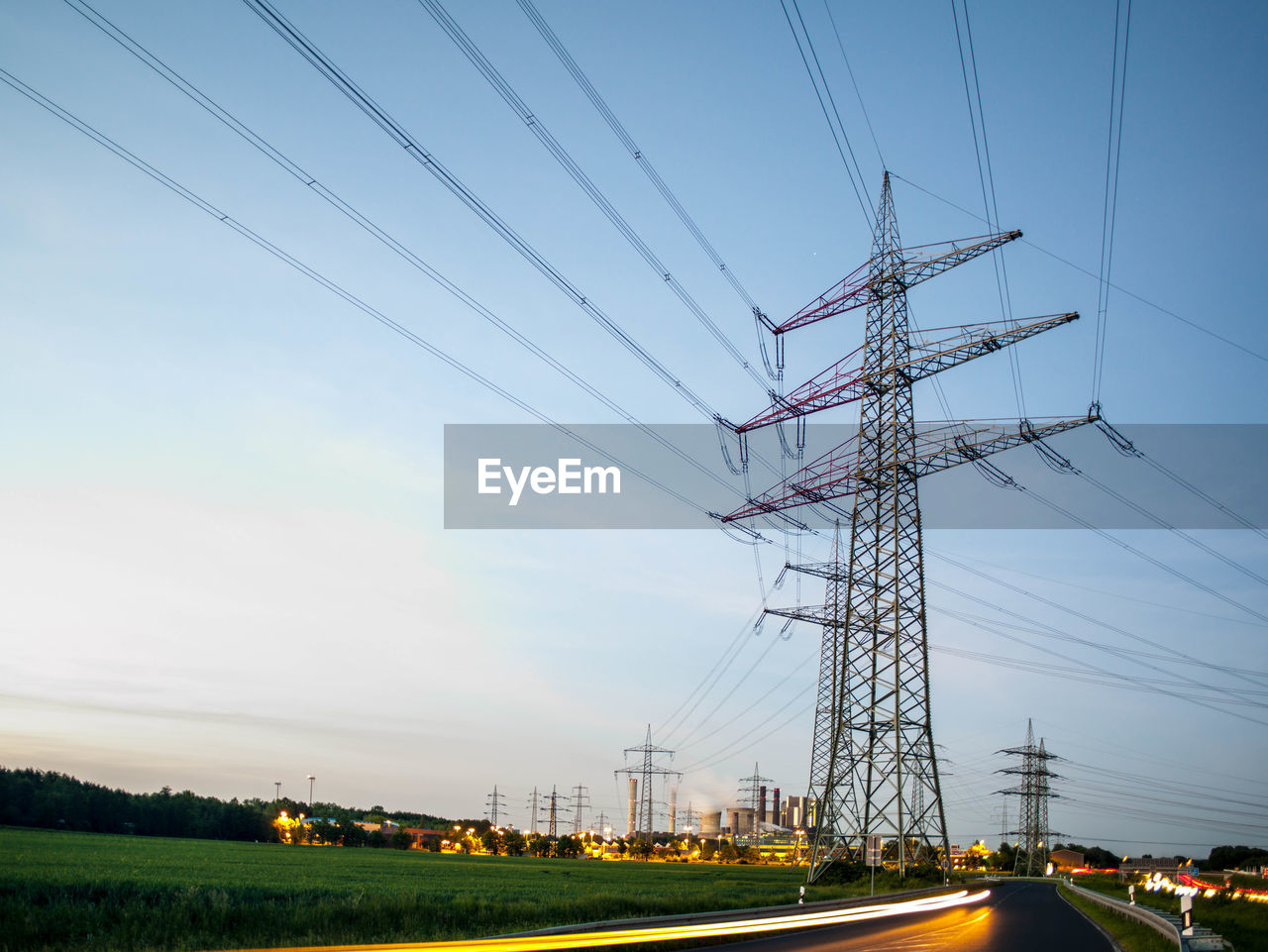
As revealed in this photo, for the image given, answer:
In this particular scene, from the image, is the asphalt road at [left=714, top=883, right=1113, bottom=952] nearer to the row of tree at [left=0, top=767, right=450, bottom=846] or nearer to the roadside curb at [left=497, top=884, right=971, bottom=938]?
the roadside curb at [left=497, top=884, right=971, bottom=938]

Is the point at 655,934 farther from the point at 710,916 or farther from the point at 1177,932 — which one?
the point at 1177,932

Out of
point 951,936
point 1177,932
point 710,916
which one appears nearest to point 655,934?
point 710,916

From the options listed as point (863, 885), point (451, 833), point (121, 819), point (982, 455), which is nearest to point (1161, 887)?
point (863, 885)

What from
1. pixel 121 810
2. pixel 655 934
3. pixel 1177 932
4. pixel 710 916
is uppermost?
pixel 655 934

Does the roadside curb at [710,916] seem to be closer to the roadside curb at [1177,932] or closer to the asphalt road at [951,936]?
the asphalt road at [951,936]

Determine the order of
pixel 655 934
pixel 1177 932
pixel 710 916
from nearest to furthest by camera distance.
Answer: pixel 655 934, pixel 1177 932, pixel 710 916

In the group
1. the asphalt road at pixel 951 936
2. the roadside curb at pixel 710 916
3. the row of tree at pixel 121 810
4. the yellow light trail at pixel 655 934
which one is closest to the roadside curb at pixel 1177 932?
the asphalt road at pixel 951 936

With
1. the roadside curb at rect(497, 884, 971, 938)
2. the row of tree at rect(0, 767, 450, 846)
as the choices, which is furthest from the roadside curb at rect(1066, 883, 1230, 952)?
the row of tree at rect(0, 767, 450, 846)
